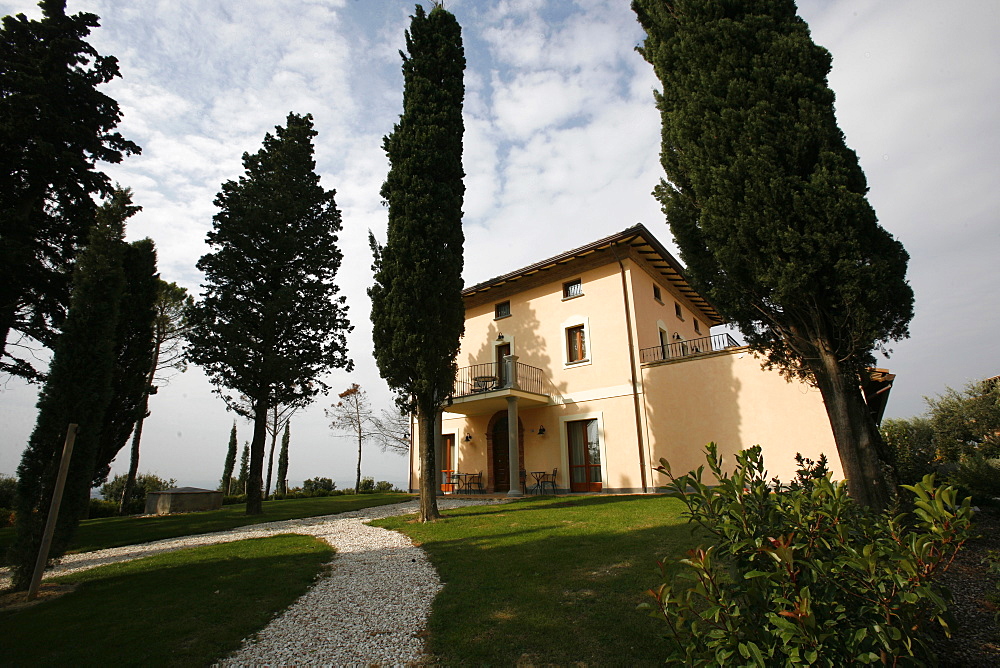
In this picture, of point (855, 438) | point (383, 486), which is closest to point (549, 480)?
point (855, 438)

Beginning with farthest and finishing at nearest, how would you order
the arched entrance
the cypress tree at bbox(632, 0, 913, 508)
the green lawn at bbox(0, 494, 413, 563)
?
the arched entrance, the green lawn at bbox(0, 494, 413, 563), the cypress tree at bbox(632, 0, 913, 508)

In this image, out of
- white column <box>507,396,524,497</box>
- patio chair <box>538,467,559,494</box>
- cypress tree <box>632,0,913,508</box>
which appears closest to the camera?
cypress tree <box>632,0,913,508</box>

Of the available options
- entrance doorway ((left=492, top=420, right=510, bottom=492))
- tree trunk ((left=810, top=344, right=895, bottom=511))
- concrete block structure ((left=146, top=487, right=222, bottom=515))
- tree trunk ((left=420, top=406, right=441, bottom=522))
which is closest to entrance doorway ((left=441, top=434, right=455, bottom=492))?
entrance doorway ((left=492, top=420, right=510, bottom=492))

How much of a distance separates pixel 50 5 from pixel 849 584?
17510mm

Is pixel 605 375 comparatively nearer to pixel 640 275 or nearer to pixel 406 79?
pixel 640 275

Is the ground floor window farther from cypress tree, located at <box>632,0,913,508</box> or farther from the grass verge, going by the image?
the grass verge

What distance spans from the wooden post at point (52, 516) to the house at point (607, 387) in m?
7.11

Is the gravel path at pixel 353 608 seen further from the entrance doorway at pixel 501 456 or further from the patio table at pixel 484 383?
the entrance doorway at pixel 501 456

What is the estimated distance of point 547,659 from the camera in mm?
3193

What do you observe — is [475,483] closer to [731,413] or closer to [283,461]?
[731,413]

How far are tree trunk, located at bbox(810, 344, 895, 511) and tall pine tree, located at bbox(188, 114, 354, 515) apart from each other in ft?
41.4

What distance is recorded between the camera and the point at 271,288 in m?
14.0

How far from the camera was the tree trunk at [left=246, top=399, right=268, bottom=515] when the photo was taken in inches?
492

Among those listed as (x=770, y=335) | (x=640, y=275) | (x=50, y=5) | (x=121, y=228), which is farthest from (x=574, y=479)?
(x=50, y=5)
